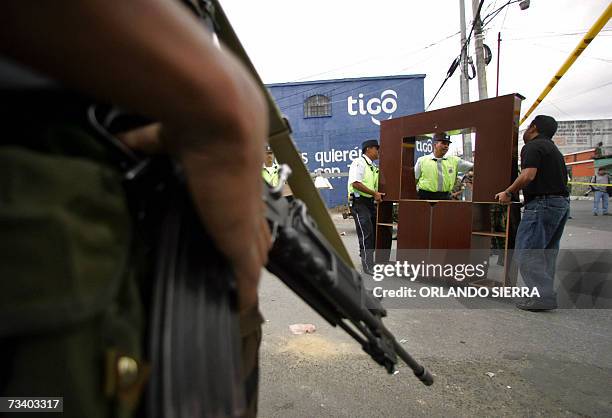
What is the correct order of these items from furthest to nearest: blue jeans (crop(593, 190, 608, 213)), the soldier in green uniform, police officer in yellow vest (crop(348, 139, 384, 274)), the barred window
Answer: the barred window → blue jeans (crop(593, 190, 608, 213)) → police officer in yellow vest (crop(348, 139, 384, 274)) → the soldier in green uniform

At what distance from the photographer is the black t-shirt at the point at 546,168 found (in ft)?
10.8

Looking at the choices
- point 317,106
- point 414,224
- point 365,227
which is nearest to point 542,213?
point 414,224

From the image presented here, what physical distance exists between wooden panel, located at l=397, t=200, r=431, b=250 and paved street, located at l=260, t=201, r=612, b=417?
1122mm

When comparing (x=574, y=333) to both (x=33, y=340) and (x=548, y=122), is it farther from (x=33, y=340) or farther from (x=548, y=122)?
(x=33, y=340)

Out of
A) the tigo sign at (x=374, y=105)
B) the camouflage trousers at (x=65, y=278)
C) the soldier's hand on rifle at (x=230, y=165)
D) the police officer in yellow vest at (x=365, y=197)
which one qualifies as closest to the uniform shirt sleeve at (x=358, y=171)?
the police officer in yellow vest at (x=365, y=197)

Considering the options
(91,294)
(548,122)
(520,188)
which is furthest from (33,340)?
(548,122)

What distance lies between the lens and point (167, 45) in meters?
0.46

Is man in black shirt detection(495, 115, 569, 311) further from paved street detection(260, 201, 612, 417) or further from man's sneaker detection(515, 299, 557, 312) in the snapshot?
paved street detection(260, 201, 612, 417)

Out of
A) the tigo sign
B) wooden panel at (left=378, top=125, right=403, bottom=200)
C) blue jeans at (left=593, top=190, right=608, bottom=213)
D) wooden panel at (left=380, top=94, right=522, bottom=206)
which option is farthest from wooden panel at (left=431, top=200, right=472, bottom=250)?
the tigo sign

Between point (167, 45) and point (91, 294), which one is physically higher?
point (167, 45)

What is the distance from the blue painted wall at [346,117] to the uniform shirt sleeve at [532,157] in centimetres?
1191

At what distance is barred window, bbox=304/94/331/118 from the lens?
54.0ft

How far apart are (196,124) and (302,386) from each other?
6.25 ft

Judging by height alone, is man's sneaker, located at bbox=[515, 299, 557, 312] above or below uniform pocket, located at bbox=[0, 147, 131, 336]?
below
